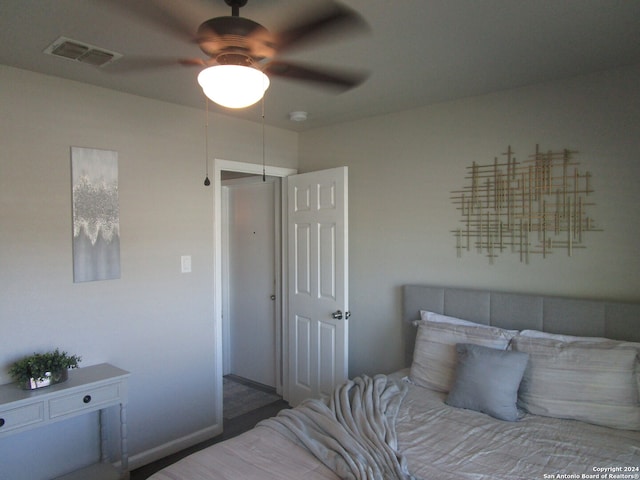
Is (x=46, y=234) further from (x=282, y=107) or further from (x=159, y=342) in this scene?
(x=282, y=107)

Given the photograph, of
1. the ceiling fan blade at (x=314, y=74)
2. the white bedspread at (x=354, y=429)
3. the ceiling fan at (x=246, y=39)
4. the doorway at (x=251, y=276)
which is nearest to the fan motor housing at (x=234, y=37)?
the ceiling fan at (x=246, y=39)

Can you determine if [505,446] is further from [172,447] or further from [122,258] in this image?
[122,258]

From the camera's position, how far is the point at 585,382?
215 cm

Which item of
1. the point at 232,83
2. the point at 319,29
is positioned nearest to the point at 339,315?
the point at 232,83

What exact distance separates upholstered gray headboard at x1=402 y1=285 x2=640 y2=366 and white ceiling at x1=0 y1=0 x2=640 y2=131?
4.44 feet

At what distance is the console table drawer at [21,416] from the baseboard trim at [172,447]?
31.5 inches

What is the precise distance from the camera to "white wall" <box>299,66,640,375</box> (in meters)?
2.45

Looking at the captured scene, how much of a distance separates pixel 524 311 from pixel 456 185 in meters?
0.98

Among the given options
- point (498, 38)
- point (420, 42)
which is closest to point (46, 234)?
point (420, 42)

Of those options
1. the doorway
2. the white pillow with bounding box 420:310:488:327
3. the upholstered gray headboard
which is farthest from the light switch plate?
the white pillow with bounding box 420:310:488:327

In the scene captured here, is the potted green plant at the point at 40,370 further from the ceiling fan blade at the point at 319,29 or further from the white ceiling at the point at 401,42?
the ceiling fan blade at the point at 319,29

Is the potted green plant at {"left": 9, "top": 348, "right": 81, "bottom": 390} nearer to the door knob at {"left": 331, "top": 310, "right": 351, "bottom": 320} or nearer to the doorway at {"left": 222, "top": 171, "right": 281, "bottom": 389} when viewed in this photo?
the door knob at {"left": 331, "top": 310, "right": 351, "bottom": 320}

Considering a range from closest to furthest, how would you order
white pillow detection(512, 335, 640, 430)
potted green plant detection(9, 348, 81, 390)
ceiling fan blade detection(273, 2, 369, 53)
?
ceiling fan blade detection(273, 2, 369, 53), white pillow detection(512, 335, 640, 430), potted green plant detection(9, 348, 81, 390)

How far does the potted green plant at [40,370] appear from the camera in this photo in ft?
7.53
